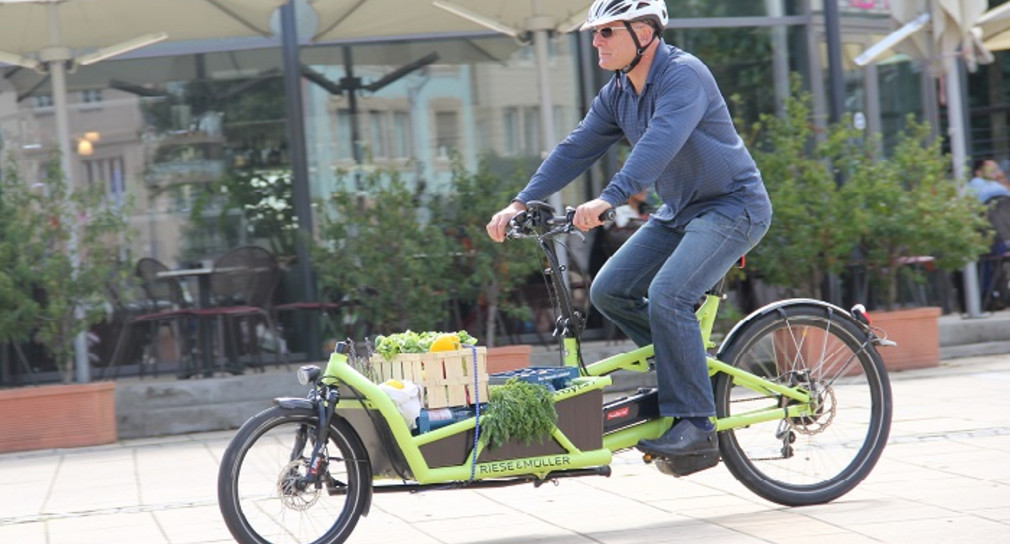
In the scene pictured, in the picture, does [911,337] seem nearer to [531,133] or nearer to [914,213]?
[914,213]

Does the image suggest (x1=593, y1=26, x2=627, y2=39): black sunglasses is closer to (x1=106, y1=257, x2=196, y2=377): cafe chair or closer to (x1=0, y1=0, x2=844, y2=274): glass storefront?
(x1=0, y1=0, x2=844, y2=274): glass storefront

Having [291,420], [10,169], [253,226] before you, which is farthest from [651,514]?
[253,226]

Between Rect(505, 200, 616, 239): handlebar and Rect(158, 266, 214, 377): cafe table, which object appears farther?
Rect(158, 266, 214, 377): cafe table

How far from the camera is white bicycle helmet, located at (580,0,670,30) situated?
16.5ft

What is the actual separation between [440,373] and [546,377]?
16.0 inches

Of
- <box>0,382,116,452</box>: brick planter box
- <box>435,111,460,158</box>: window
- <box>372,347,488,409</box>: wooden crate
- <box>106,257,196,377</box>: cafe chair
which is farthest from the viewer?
<box>435,111,460,158</box>: window

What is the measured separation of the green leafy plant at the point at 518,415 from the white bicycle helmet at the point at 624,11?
1262mm

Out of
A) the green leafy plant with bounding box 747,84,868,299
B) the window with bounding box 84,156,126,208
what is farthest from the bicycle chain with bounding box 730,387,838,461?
the window with bounding box 84,156,126,208

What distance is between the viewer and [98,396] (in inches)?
333

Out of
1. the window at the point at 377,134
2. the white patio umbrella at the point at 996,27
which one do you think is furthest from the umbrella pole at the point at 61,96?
the white patio umbrella at the point at 996,27

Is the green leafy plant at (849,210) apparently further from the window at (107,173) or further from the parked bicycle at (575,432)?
the window at (107,173)

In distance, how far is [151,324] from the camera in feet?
33.3

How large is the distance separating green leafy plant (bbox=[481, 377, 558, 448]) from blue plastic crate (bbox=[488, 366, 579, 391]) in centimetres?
9

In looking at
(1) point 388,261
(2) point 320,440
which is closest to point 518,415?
(2) point 320,440
